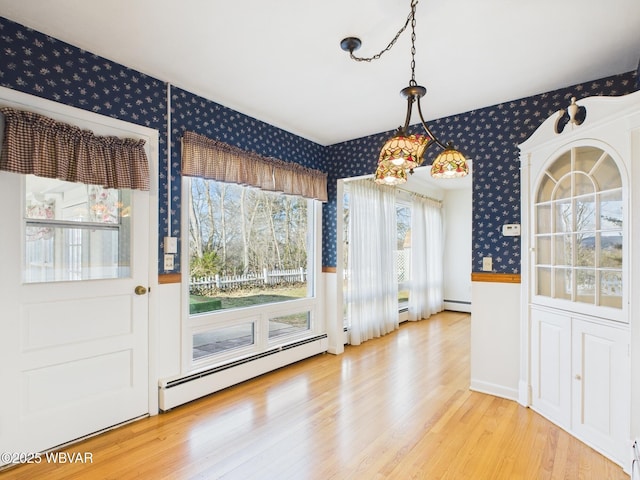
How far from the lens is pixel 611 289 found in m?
2.37

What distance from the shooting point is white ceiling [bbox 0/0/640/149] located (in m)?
2.00

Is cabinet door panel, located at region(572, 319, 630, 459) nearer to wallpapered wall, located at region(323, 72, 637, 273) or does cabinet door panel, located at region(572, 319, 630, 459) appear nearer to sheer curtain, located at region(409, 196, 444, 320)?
wallpapered wall, located at region(323, 72, 637, 273)

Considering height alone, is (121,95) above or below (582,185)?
above

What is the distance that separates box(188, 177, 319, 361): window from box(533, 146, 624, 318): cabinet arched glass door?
250cm

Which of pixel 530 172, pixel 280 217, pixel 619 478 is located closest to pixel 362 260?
pixel 280 217

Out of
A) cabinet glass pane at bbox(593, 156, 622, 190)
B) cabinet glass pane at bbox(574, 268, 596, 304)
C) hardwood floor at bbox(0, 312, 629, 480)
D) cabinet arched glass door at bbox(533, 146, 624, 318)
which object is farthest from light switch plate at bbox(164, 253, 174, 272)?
cabinet glass pane at bbox(593, 156, 622, 190)

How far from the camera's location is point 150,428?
2574 millimetres

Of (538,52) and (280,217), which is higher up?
(538,52)

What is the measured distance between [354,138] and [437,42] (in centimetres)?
205

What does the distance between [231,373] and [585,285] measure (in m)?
3.03

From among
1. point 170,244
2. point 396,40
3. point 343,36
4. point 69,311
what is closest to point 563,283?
point 396,40

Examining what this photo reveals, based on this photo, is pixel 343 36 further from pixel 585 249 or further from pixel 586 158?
pixel 585 249

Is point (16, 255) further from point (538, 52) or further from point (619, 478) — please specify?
point (619, 478)

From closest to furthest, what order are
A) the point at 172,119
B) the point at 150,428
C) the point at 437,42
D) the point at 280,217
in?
the point at 437,42 < the point at 150,428 < the point at 172,119 < the point at 280,217
